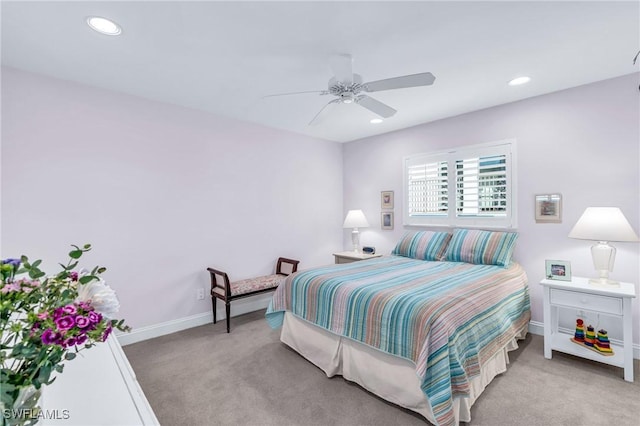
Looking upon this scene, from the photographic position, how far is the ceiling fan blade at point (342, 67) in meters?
2.05

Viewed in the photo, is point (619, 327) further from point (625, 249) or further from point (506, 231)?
point (506, 231)

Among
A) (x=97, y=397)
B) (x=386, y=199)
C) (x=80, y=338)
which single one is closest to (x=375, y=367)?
(x=97, y=397)

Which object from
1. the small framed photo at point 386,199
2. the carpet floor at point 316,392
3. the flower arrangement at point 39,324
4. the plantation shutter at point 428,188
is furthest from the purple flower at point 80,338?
the small framed photo at point 386,199

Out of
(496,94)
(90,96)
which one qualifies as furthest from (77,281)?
(496,94)

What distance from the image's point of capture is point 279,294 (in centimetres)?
284

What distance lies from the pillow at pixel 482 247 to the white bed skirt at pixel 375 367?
0.82 meters

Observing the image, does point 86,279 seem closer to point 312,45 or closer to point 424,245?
point 312,45

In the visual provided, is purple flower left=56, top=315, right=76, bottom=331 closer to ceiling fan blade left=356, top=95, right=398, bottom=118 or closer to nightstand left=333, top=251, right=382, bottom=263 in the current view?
ceiling fan blade left=356, top=95, right=398, bottom=118

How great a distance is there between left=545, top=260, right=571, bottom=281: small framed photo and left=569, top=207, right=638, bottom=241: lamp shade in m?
0.30

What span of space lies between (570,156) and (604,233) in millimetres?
921

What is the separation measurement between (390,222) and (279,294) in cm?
231

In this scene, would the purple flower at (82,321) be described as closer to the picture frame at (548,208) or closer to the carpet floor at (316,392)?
the carpet floor at (316,392)

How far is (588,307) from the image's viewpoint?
240 cm

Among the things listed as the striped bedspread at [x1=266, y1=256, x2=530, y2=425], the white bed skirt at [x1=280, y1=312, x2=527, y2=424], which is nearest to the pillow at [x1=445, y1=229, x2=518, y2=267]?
the striped bedspread at [x1=266, y1=256, x2=530, y2=425]
